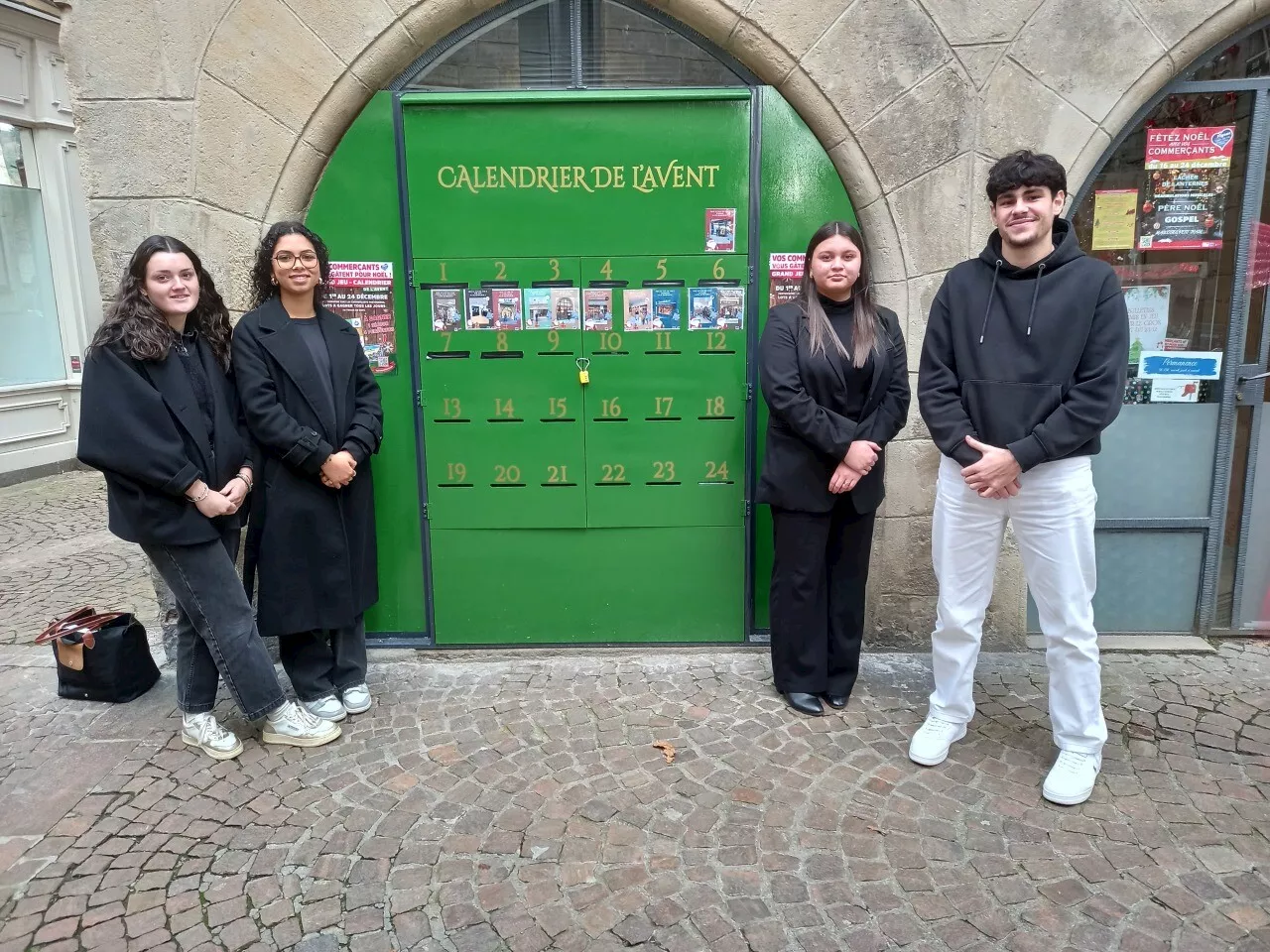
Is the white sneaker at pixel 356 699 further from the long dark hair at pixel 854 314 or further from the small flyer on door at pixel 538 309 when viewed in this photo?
the long dark hair at pixel 854 314

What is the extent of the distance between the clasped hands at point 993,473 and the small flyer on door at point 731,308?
140 centimetres

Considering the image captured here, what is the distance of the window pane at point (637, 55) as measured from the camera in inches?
155

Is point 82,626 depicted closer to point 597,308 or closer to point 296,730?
point 296,730

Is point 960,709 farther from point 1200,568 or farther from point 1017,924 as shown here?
point 1200,568

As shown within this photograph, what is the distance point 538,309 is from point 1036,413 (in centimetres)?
226

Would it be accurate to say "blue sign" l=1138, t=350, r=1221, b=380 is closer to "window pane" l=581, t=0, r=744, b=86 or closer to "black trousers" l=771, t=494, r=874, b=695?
"black trousers" l=771, t=494, r=874, b=695

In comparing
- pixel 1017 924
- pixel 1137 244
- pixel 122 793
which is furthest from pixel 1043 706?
Answer: pixel 122 793

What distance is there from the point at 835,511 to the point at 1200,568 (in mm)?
2262

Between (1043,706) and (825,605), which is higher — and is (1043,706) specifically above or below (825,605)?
below

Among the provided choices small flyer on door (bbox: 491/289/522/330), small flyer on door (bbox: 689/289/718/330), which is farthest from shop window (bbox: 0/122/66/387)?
small flyer on door (bbox: 689/289/718/330)

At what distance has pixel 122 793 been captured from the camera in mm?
3225

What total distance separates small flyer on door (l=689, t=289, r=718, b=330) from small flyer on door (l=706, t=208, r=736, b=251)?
0.21 m

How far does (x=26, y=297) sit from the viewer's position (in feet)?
31.5

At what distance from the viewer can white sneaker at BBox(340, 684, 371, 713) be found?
3.79 metres
